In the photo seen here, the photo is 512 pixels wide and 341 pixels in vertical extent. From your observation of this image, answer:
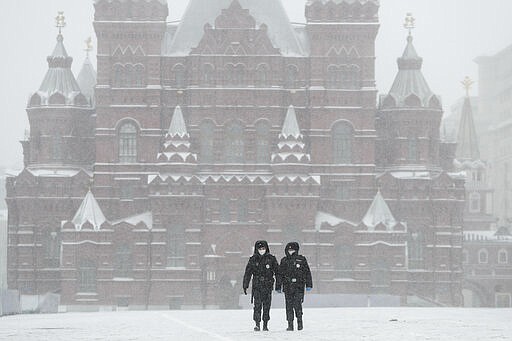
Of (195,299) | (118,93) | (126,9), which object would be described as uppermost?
(126,9)

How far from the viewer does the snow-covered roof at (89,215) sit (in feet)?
254

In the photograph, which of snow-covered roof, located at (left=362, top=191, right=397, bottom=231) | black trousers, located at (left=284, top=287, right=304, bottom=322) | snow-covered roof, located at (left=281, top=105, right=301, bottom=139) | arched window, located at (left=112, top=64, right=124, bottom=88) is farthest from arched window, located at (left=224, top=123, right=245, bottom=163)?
black trousers, located at (left=284, top=287, right=304, bottom=322)

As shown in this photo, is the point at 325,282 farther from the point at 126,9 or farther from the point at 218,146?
the point at 126,9

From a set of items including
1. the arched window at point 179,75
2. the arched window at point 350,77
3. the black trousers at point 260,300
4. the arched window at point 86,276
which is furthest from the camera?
the arched window at point 179,75

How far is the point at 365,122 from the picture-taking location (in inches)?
3179

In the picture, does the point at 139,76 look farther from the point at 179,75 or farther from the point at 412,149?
the point at 412,149

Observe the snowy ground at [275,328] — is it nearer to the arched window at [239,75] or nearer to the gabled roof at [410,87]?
the arched window at [239,75]

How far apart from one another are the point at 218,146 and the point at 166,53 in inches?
285

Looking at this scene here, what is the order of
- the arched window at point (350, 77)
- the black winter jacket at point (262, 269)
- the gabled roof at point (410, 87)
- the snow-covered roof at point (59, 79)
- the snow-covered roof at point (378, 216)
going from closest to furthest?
the black winter jacket at point (262, 269), the snow-covered roof at point (378, 216), the arched window at point (350, 77), the gabled roof at point (410, 87), the snow-covered roof at point (59, 79)

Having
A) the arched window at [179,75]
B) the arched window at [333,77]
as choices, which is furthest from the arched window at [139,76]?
the arched window at [333,77]

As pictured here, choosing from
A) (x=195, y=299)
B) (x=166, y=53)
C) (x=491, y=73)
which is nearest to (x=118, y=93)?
(x=166, y=53)

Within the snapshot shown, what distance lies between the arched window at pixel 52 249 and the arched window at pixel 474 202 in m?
50.2

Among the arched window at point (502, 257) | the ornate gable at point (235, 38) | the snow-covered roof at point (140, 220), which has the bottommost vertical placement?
the arched window at point (502, 257)

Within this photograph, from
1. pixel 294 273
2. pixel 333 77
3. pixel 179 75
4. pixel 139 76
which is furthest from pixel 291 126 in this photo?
pixel 294 273
